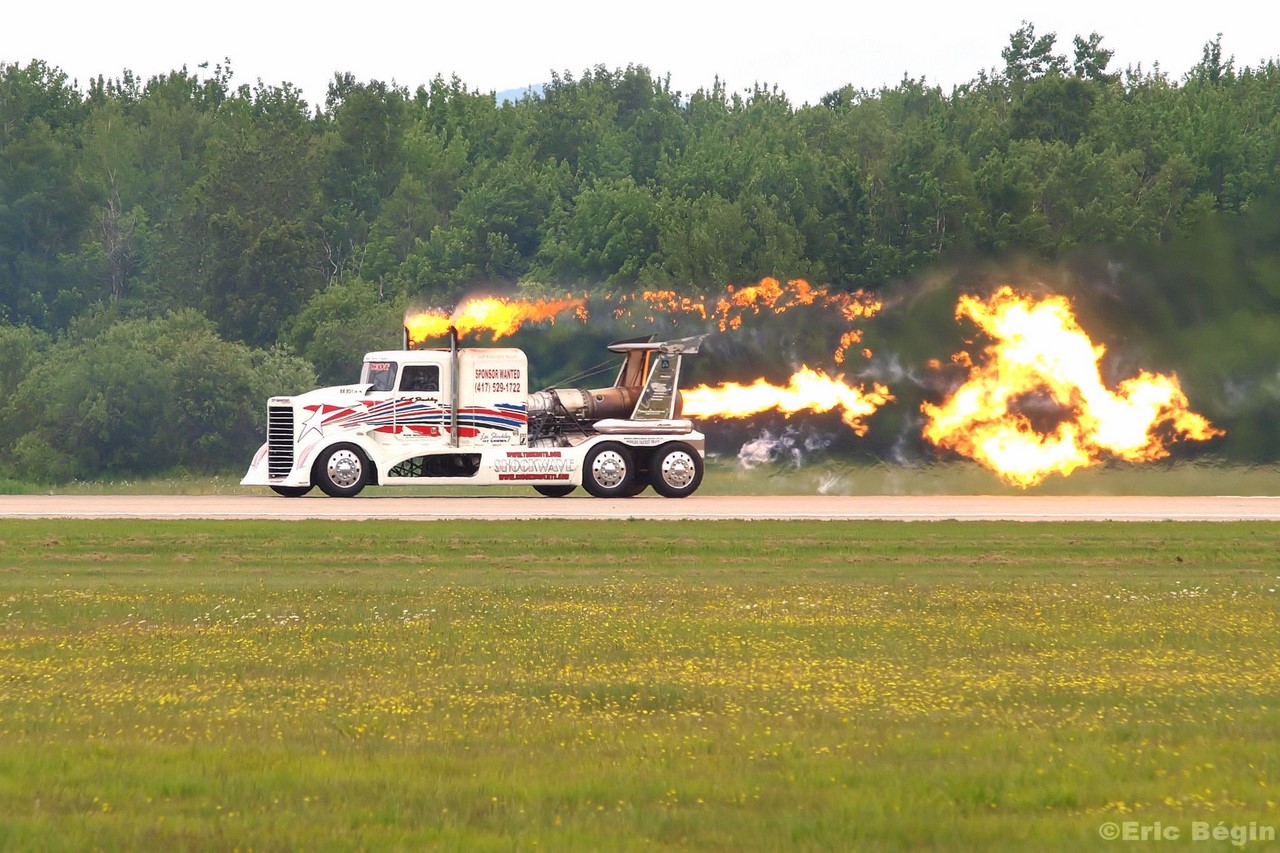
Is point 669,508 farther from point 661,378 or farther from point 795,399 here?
point 795,399

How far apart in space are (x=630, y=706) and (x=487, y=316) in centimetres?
3394

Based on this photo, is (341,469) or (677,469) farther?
(677,469)

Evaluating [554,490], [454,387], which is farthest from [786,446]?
[454,387]

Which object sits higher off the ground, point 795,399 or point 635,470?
point 795,399

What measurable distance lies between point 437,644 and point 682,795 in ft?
23.0

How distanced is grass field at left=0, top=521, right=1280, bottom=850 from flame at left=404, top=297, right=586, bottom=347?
20.0m

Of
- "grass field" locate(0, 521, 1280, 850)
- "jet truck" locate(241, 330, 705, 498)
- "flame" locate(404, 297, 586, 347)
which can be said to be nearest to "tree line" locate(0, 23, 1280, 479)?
"flame" locate(404, 297, 586, 347)

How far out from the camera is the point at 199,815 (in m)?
9.76

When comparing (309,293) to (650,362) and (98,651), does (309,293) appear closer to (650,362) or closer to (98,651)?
(650,362)

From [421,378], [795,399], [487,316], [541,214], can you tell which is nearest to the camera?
[421,378]

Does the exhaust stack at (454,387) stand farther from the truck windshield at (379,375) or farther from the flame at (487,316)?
the flame at (487,316)

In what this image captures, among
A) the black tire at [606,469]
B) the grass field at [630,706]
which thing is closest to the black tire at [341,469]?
the black tire at [606,469]

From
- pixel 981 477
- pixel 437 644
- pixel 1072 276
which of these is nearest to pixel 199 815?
pixel 437 644

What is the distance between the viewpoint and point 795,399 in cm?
4631
